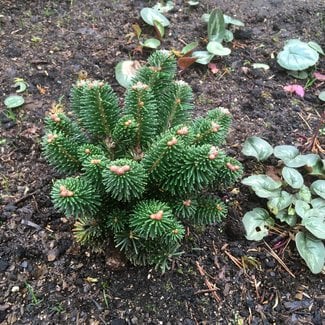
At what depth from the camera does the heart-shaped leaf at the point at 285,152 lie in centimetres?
235

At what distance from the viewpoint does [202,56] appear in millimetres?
3006

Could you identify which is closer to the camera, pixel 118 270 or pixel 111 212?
pixel 111 212

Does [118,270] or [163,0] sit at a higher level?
[163,0]

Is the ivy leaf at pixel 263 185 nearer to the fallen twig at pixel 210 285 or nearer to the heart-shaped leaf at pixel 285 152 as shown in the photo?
the heart-shaped leaf at pixel 285 152

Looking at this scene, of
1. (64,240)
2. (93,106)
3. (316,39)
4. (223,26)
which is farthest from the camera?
(316,39)

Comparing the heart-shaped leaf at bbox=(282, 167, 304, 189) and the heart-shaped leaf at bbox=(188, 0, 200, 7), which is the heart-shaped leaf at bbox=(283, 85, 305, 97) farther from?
the heart-shaped leaf at bbox=(188, 0, 200, 7)

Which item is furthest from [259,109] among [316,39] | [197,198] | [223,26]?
[197,198]

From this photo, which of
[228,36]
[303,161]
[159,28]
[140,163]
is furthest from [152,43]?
[140,163]

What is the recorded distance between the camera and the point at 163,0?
3.50 m

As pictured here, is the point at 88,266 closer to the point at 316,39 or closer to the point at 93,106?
the point at 93,106

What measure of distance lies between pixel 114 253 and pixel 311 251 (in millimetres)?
873

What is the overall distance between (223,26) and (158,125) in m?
1.57

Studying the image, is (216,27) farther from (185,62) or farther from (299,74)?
(299,74)

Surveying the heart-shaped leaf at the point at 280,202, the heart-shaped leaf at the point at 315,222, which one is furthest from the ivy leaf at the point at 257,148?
the heart-shaped leaf at the point at 315,222
